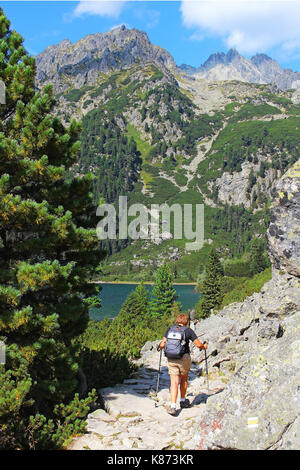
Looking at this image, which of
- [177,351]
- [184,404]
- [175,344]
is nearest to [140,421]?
[184,404]

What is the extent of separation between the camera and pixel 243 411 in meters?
6.33

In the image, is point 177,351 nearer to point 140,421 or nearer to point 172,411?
point 172,411

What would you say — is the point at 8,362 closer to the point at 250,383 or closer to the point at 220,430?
the point at 220,430

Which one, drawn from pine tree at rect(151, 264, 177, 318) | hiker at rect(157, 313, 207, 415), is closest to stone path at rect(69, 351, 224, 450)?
hiker at rect(157, 313, 207, 415)

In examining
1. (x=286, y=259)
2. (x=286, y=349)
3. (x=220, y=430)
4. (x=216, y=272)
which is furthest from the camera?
(x=216, y=272)

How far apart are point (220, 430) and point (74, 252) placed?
18.6 feet

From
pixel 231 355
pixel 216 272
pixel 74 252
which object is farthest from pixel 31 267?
pixel 216 272

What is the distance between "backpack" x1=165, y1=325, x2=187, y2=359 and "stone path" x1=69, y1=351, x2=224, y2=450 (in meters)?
1.52

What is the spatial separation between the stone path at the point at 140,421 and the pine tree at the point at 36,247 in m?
1.11

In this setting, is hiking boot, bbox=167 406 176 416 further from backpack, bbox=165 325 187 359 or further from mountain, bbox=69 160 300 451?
backpack, bbox=165 325 187 359

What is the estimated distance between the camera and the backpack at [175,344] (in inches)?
342

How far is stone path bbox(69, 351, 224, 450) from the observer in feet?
23.7

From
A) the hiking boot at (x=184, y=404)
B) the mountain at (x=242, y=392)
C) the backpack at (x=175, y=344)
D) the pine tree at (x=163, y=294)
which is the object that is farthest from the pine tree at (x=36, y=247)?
the pine tree at (x=163, y=294)

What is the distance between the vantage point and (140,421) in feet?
27.5
